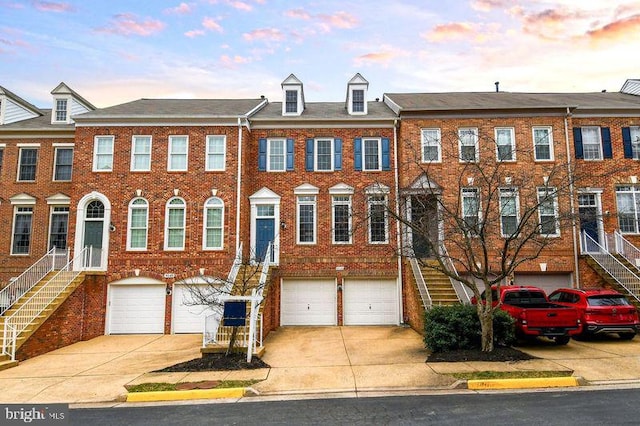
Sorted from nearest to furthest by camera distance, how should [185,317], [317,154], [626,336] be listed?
[626,336] < [185,317] < [317,154]

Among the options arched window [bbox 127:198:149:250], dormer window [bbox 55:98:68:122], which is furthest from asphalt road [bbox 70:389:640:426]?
dormer window [bbox 55:98:68:122]

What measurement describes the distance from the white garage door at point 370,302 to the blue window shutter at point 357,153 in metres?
5.24

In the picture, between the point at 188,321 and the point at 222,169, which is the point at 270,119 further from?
the point at 188,321

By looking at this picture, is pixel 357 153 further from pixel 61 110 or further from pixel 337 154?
pixel 61 110

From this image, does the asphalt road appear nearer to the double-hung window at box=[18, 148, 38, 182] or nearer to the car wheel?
the car wheel

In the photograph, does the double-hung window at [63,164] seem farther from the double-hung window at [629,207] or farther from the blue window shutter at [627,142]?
the blue window shutter at [627,142]

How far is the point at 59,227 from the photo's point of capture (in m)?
19.8

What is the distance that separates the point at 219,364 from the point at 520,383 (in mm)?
7175

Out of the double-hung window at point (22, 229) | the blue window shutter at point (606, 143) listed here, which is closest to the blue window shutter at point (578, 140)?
the blue window shutter at point (606, 143)

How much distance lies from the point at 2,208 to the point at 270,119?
531 inches

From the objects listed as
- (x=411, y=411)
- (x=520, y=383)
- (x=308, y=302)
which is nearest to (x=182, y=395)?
(x=411, y=411)

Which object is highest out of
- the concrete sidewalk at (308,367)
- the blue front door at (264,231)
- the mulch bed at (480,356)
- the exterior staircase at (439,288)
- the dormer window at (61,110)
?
the dormer window at (61,110)

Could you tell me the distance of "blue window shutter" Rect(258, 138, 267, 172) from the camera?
755 inches

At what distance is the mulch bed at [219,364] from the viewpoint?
10633mm
